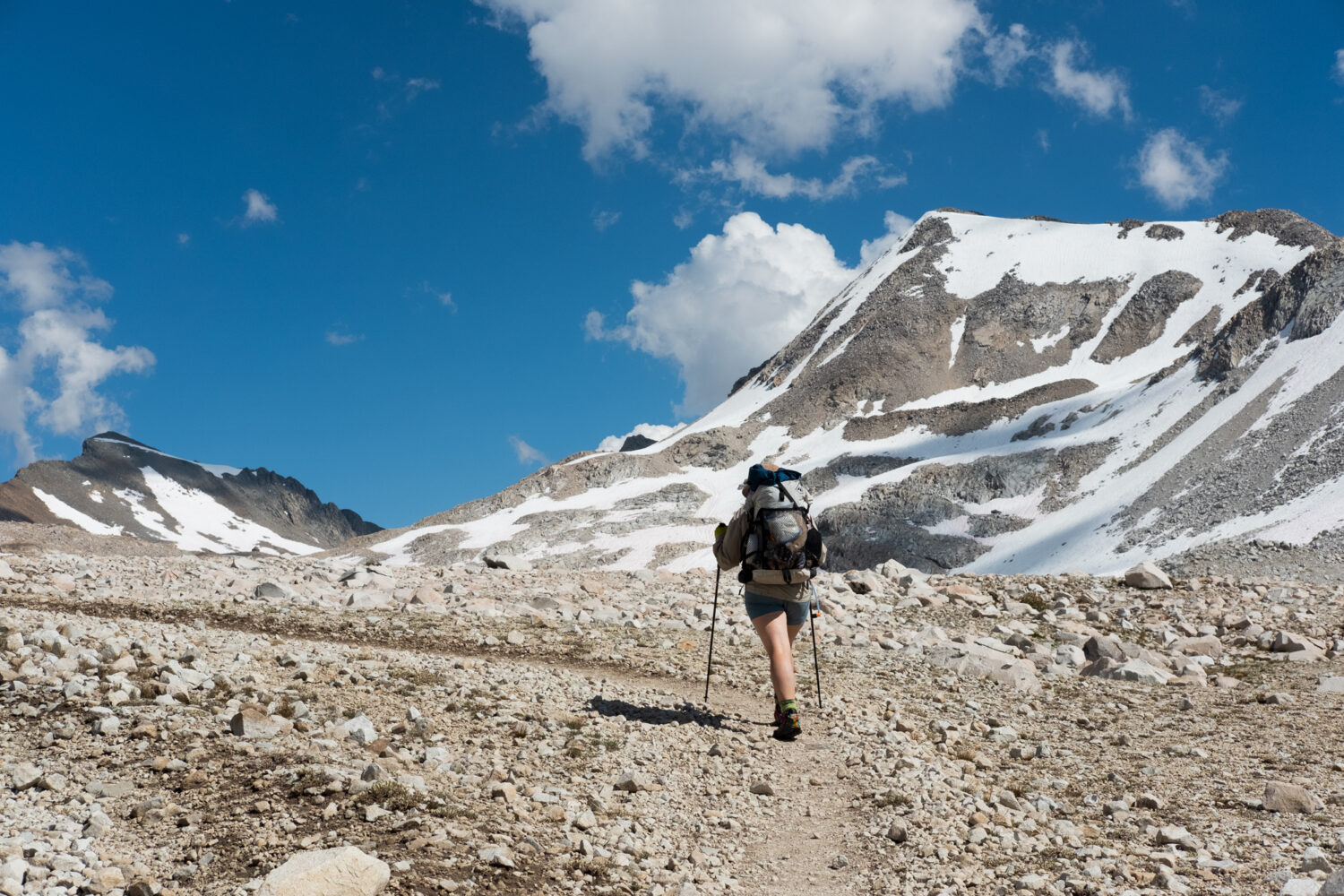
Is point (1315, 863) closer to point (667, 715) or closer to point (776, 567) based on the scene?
point (776, 567)

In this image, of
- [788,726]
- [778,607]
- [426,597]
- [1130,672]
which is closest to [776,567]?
[778,607]

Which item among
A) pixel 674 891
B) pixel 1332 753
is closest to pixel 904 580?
pixel 1332 753

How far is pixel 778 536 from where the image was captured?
9.55 metres

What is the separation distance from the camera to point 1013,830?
6.69m

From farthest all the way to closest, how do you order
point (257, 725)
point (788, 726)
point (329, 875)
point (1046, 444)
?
point (1046, 444) → point (788, 726) → point (257, 725) → point (329, 875)

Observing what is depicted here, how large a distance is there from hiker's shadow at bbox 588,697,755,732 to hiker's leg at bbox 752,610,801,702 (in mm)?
717

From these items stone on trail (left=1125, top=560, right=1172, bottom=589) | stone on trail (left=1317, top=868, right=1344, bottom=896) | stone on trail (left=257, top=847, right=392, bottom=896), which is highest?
stone on trail (left=1125, top=560, right=1172, bottom=589)

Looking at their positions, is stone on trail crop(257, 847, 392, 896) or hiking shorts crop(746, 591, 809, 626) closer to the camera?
stone on trail crop(257, 847, 392, 896)

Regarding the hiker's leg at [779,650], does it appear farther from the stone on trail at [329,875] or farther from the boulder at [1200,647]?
the boulder at [1200,647]

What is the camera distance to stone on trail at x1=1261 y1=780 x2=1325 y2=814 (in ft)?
22.9

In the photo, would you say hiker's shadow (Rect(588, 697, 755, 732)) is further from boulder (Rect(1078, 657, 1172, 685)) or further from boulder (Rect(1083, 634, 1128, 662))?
boulder (Rect(1083, 634, 1128, 662))

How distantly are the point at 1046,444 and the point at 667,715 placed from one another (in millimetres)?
128322

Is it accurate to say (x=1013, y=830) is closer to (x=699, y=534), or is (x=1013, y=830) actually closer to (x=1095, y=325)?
(x=699, y=534)

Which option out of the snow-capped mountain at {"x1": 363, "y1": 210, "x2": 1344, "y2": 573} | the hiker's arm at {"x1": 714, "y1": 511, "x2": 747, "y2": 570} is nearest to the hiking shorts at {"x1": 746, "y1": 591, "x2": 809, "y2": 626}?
the hiker's arm at {"x1": 714, "y1": 511, "x2": 747, "y2": 570}
